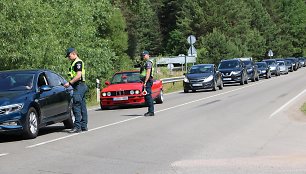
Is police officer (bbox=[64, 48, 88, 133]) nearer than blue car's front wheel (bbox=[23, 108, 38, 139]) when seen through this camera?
No

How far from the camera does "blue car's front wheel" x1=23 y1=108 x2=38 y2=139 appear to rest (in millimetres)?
12148

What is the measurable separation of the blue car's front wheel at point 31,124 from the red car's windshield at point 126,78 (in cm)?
975

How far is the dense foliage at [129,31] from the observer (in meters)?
21.6

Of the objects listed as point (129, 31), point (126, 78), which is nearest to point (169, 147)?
point (126, 78)

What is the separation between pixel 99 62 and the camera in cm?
2961

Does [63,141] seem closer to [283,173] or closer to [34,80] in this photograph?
[34,80]

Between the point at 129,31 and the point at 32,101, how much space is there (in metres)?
65.7

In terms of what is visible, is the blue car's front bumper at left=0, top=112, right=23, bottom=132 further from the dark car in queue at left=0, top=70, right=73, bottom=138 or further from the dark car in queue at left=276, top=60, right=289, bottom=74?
the dark car in queue at left=276, top=60, right=289, bottom=74

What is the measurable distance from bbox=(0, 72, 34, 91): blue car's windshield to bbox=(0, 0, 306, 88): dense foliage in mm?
7797

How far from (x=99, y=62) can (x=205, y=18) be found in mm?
53030

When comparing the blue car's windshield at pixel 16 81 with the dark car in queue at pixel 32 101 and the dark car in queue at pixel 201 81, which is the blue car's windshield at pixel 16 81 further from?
the dark car in queue at pixel 201 81

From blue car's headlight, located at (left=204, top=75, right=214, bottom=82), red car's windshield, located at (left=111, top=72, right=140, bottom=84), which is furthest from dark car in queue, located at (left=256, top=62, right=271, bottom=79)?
red car's windshield, located at (left=111, top=72, right=140, bottom=84)

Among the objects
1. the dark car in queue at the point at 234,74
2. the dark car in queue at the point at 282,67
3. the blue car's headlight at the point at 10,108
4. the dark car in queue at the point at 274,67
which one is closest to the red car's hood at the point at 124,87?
the blue car's headlight at the point at 10,108

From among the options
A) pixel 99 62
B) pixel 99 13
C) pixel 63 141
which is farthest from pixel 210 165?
pixel 99 13
